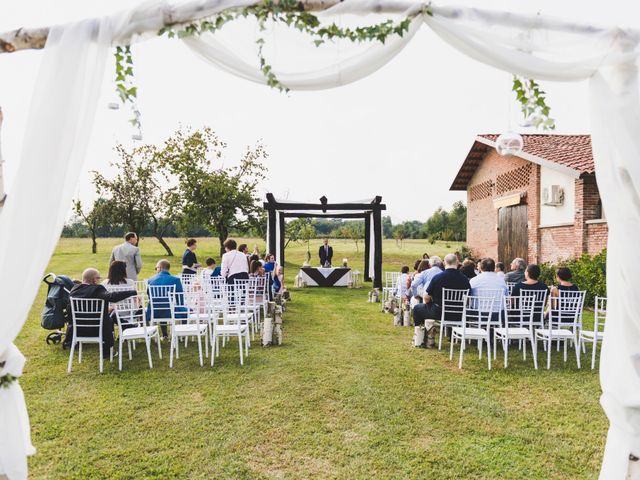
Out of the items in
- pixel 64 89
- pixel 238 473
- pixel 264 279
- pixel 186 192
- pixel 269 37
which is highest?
pixel 186 192

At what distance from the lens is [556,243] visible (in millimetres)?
12836

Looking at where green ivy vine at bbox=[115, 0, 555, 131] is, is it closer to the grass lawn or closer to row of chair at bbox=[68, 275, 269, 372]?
the grass lawn

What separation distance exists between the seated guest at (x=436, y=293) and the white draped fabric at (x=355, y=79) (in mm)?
3837

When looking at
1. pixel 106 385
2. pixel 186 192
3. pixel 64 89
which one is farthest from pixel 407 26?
pixel 186 192

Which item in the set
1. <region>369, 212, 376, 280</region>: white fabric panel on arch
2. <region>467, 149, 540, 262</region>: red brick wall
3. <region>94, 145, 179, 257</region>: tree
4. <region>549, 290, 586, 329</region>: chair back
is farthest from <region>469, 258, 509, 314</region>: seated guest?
<region>94, 145, 179, 257</region>: tree

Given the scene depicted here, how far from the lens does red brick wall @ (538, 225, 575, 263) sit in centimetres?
1215

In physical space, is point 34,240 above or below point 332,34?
below

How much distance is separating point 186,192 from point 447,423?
2217cm

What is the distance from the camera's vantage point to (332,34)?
110 inches

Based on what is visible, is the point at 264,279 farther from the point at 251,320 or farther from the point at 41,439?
the point at 41,439

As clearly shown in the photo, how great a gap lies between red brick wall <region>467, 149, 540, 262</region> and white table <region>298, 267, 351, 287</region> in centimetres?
573

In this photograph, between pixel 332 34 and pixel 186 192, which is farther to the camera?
pixel 186 192

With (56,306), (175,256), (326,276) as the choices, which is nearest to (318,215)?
(326,276)

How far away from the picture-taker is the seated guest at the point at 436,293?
6.70m
